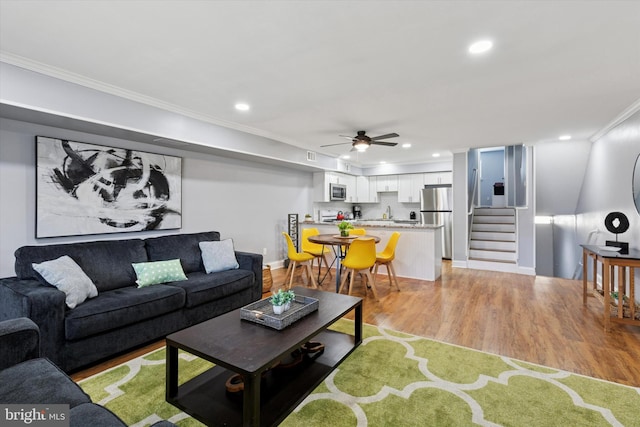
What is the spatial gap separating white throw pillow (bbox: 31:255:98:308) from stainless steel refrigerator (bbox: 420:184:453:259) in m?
6.47

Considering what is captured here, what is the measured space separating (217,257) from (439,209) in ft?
17.4

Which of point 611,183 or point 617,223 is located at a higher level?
point 611,183

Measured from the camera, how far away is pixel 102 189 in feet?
10.9

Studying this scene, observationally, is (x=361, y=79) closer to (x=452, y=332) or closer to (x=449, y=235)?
(x=452, y=332)

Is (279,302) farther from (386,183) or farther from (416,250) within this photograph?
(386,183)

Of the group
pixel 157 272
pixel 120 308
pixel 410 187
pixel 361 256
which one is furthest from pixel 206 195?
pixel 410 187

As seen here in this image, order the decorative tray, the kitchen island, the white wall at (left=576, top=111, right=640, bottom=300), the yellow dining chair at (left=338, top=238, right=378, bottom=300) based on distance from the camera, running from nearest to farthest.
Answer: the decorative tray < the white wall at (left=576, top=111, right=640, bottom=300) < the yellow dining chair at (left=338, top=238, right=378, bottom=300) < the kitchen island

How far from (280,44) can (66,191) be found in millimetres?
2646

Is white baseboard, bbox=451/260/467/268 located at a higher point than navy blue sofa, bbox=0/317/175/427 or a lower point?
lower

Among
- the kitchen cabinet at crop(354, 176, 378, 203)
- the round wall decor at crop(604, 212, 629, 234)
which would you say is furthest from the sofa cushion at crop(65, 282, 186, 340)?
the kitchen cabinet at crop(354, 176, 378, 203)

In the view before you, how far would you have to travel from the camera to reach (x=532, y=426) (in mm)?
1677

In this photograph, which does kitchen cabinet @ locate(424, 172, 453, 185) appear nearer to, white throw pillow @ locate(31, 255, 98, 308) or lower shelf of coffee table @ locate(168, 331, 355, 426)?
lower shelf of coffee table @ locate(168, 331, 355, 426)

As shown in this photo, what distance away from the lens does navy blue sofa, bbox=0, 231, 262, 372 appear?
215cm

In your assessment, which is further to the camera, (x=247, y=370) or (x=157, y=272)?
(x=157, y=272)
